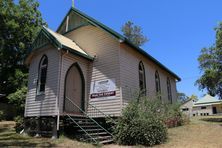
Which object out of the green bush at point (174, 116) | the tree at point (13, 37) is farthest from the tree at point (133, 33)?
the green bush at point (174, 116)

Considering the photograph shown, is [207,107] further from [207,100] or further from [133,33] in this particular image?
[133,33]

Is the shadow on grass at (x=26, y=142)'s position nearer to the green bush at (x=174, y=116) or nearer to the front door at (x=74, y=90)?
the front door at (x=74, y=90)

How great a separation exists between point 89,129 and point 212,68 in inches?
644

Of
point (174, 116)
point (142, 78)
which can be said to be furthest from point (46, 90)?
point (174, 116)

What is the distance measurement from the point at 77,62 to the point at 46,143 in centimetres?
516

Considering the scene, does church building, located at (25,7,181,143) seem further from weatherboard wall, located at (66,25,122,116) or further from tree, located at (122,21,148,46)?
tree, located at (122,21,148,46)

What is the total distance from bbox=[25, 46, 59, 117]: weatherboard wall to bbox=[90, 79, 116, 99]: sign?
2373 mm

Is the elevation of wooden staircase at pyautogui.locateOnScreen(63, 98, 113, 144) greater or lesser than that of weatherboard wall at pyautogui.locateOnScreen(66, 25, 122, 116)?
lesser

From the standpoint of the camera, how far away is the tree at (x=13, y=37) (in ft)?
91.2

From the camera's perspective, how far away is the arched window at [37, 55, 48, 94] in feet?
44.1

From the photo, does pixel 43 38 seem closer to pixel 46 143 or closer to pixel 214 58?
pixel 46 143

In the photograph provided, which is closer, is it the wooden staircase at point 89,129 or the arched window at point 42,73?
the wooden staircase at point 89,129

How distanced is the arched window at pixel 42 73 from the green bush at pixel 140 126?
5316mm

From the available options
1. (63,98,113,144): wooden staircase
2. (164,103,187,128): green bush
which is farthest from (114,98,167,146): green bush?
(164,103,187,128): green bush
